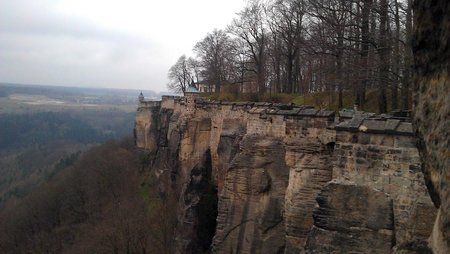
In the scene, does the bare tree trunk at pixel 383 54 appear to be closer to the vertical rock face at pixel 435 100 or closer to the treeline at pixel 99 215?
the treeline at pixel 99 215

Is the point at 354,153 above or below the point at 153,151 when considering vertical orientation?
above

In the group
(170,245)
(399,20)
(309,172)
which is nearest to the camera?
(309,172)

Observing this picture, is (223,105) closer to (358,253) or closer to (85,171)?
(358,253)

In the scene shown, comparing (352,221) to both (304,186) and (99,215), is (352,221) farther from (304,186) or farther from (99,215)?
(99,215)

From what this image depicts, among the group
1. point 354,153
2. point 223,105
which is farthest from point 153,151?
point 354,153

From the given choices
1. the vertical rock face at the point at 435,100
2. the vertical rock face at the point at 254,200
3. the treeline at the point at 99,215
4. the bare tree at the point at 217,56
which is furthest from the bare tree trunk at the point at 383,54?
the bare tree at the point at 217,56

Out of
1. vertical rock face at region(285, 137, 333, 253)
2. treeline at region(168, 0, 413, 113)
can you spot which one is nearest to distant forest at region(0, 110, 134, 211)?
treeline at region(168, 0, 413, 113)
